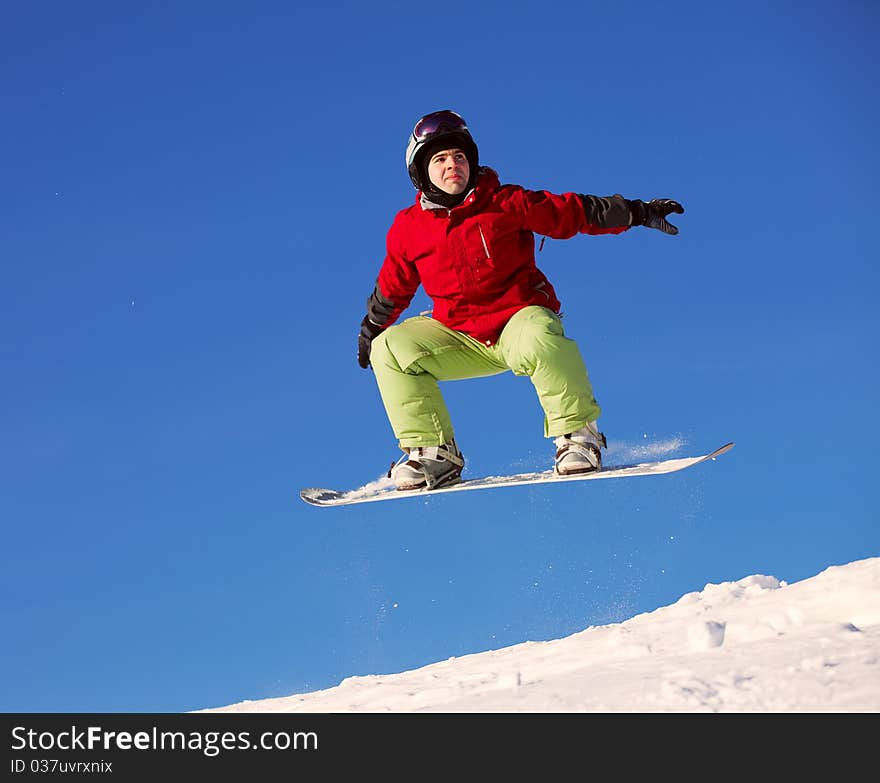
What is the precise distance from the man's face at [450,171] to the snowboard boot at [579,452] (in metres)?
1.62

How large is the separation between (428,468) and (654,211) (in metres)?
2.13

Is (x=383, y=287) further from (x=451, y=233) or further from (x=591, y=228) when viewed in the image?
(x=591, y=228)

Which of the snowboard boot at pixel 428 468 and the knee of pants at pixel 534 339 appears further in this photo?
the snowboard boot at pixel 428 468

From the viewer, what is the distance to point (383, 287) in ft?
22.6

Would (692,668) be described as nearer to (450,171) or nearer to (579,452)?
(579,452)

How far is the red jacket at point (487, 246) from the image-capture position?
6250 millimetres

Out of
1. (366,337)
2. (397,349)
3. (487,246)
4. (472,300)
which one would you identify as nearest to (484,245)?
(487,246)

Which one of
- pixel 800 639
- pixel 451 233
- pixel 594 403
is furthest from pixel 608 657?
pixel 451 233

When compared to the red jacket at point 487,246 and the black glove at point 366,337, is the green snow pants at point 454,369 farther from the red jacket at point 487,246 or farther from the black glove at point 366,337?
the black glove at point 366,337

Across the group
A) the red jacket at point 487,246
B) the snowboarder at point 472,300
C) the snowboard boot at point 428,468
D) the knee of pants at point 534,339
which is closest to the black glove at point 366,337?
the snowboarder at point 472,300

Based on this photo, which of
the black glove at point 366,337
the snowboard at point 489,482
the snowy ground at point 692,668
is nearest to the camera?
the snowy ground at point 692,668

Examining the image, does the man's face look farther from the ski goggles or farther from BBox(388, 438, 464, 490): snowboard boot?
BBox(388, 438, 464, 490): snowboard boot

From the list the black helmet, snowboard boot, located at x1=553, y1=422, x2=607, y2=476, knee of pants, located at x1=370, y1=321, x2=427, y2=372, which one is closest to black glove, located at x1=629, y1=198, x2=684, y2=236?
the black helmet
